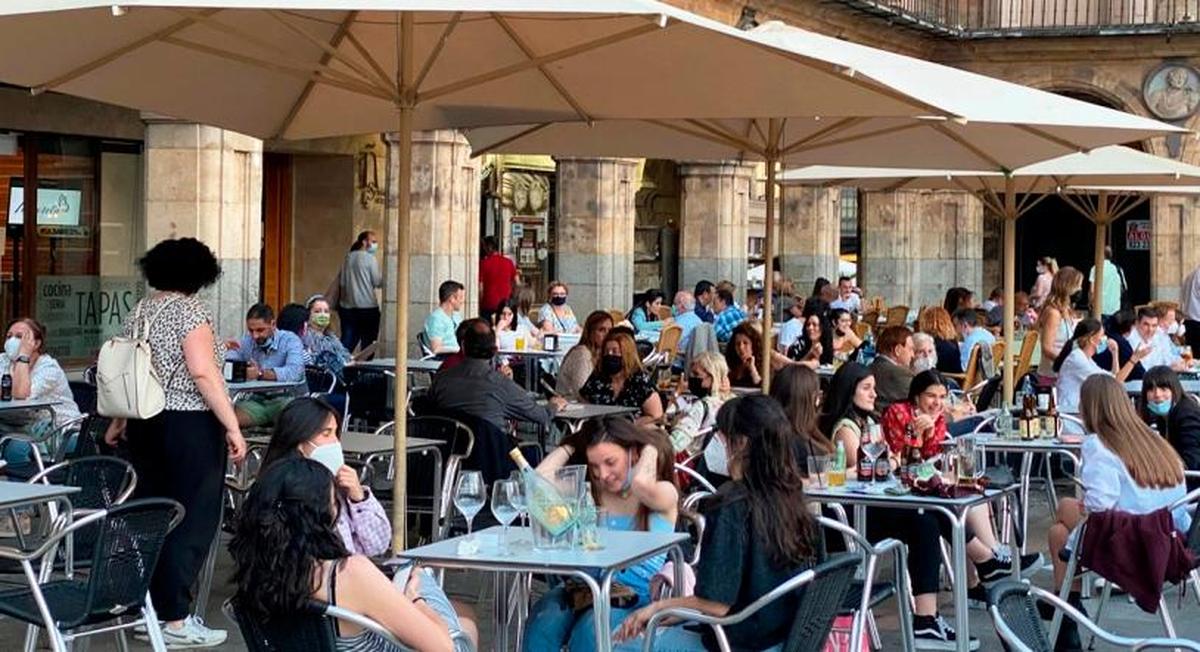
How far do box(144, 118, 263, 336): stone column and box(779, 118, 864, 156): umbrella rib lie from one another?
703 cm

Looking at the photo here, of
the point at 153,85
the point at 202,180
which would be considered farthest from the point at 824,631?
the point at 202,180

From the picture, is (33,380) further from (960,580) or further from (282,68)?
(960,580)

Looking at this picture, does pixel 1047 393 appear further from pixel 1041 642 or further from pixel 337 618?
pixel 337 618

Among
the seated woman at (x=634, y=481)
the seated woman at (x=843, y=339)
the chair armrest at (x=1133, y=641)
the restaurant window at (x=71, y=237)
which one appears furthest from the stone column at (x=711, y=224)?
the chair armrest at (x=1133, y=641)

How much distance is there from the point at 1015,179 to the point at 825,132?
457 cm

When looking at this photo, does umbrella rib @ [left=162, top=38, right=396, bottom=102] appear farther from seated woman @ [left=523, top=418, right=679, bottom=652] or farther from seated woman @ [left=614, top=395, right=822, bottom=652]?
seated woman @ [left=614, top=395, right=822, bottom=652]

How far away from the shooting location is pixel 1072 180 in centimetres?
1520

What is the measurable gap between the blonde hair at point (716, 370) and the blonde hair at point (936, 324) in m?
4.75

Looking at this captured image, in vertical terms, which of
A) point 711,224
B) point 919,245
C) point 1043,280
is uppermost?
point 919,245

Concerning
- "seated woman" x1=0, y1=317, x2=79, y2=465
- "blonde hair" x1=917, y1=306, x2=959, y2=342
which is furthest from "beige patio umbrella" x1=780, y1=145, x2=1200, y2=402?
"seated woman" x1=0, y1=317, x2=79, y2=465

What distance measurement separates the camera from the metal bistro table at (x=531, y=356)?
53.2 feet

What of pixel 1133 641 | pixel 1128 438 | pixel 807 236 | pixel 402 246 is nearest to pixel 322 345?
pixel 402 246

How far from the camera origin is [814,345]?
15.2 m

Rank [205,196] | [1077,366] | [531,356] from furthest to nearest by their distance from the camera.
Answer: [205,196], [531,356], [1077,366]
